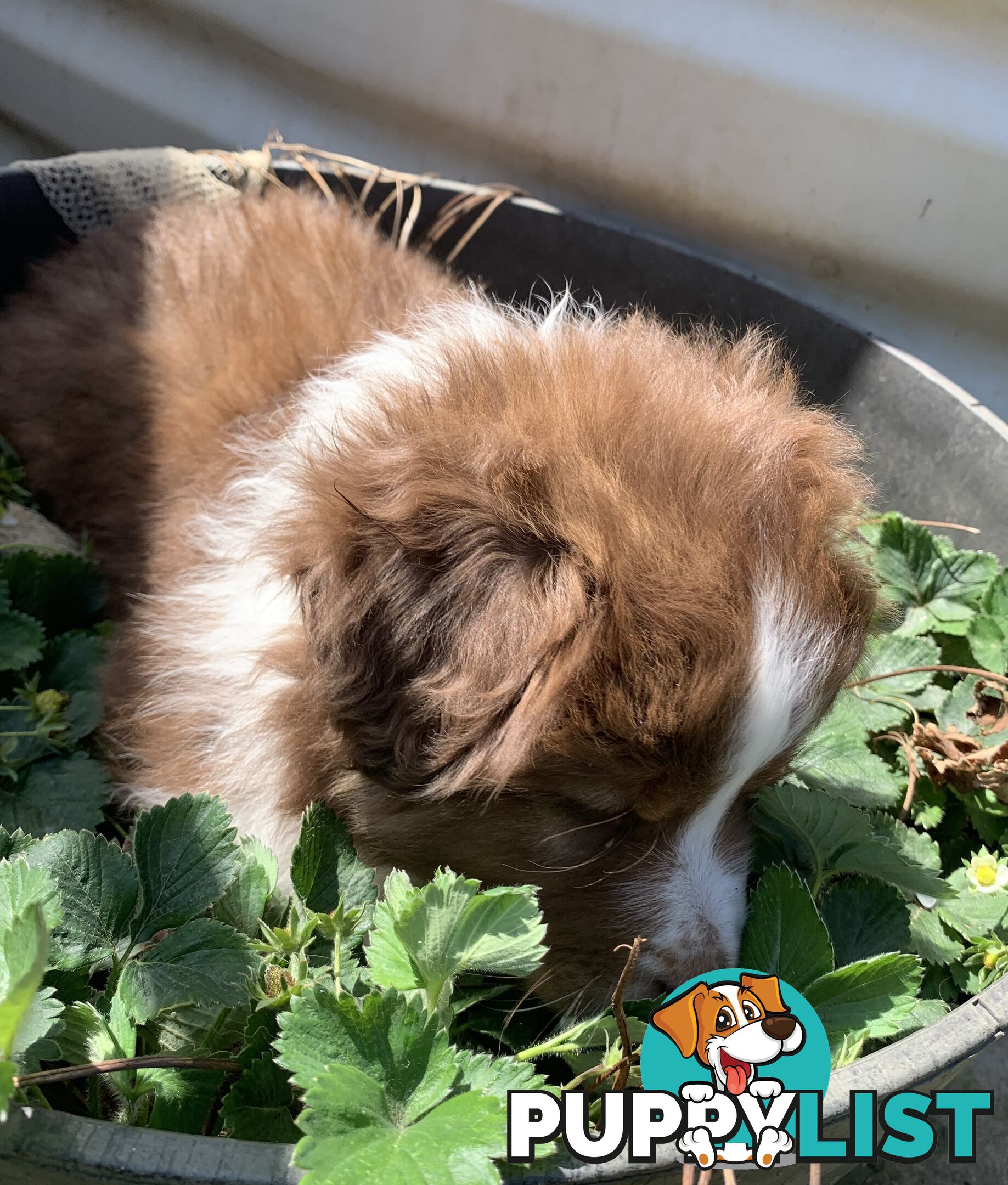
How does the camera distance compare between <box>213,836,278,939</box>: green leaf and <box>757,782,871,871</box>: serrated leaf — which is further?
<box>757,782,871,871</box>: serrated leaf

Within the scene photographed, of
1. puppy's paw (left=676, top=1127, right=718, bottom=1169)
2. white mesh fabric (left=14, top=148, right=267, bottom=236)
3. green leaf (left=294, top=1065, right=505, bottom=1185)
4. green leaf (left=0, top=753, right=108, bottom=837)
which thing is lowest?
green leaf (left=0, top=753, right=108, bottom=837)

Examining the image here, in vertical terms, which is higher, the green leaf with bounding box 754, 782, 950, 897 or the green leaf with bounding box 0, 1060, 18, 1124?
the green leaf with bounding box 0, 1060, 18, 1124

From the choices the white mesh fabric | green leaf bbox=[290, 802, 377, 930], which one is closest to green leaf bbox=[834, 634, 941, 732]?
green leaf bbox=[290, 802, 377, 930]

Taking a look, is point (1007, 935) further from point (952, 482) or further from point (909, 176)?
point (909, 176)

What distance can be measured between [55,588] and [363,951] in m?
1.32

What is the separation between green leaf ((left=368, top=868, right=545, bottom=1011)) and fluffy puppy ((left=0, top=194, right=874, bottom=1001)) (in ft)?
0.92

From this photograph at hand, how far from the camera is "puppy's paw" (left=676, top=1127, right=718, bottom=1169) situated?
112 centimetres

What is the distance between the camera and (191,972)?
1374mm

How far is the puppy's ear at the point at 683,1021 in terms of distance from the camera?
4.42 feet

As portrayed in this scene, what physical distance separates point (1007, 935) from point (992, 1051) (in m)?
1.01

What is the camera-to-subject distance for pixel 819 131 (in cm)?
305

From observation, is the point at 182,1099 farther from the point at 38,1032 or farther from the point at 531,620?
the point at 531,620

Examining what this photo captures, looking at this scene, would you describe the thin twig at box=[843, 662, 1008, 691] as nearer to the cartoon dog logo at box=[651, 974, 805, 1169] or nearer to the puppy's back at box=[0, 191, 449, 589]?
the cartoon dog logo at box=[651, 974, 805, 1169]

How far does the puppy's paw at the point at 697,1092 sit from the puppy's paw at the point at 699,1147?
92mm
